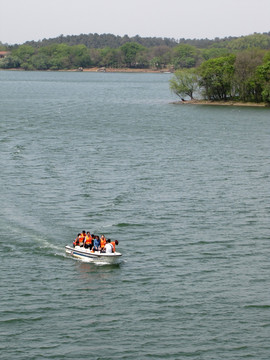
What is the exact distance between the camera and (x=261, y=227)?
53.4 meters

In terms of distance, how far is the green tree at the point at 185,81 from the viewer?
151250 mm

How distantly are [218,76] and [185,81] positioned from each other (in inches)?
349

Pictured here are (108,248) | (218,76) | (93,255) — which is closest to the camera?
(108,248)

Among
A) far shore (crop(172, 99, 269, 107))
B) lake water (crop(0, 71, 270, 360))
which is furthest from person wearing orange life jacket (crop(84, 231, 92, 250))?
far shore (crop(172, 99, 269, 107))

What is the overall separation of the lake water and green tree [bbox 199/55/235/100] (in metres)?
51.1

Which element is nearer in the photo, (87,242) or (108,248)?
(108,248)

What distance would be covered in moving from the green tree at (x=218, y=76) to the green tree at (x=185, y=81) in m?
2.18

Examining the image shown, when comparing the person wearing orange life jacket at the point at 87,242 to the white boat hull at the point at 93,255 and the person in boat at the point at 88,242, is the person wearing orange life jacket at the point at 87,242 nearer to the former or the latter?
the person in boat at the point at 88,242

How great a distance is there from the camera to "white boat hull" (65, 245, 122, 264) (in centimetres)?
4394

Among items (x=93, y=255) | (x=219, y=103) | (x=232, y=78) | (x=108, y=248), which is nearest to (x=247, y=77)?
(x=232, y=78)

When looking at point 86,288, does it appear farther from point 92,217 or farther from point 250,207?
point 250,207

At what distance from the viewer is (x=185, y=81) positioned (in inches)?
6019

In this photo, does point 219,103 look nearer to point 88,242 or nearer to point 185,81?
point 185,81

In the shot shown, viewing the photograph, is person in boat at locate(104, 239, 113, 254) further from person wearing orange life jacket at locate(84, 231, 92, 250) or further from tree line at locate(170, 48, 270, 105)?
tree line at locate(170, 48, 270, 105)
